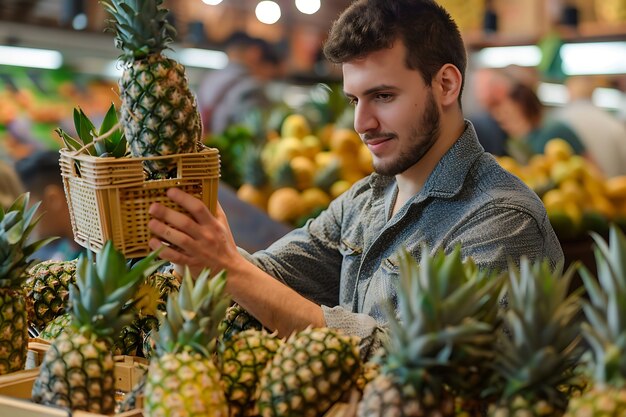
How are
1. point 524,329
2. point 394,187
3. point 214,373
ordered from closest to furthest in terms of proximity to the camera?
point 524,329
point 214,373
point 394,187

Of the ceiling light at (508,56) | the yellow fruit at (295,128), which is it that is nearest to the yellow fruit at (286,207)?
the yellow fruit at (295,128)

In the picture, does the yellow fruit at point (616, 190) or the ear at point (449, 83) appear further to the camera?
the yellow fruit at point (616, 190)

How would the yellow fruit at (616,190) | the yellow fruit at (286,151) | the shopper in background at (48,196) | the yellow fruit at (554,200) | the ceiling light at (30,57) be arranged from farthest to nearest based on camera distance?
the ceiling light at (30,57), the yellow fruit at (616,190), the yellow fruit at (286,151), the yellow fruit at (554,200), the shopper in background at (48,196)

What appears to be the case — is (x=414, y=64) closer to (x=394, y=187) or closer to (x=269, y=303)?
(x=394, y=187)

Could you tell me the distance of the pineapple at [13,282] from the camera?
2.01 meters

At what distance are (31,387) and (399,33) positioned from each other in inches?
59.7

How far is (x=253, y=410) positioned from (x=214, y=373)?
192 millimetres

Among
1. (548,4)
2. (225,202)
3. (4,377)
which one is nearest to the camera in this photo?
(4,377)

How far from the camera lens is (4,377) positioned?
1.95 meters

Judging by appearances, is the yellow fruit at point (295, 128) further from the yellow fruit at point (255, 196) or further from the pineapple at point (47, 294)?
the pineapple at point (47, 294)

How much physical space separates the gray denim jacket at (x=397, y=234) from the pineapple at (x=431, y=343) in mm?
593

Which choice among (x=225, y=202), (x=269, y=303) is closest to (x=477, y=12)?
(x=225, y=202)

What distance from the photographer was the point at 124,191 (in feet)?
6.77

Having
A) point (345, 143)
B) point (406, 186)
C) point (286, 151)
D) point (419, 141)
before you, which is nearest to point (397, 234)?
point (406, 186)
